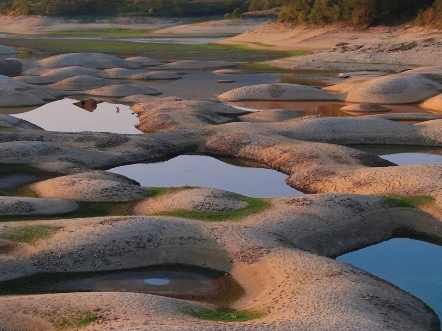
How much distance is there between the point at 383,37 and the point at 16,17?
58585 mm

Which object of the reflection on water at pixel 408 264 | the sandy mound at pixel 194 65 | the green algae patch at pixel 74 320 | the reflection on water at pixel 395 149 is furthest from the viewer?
the sandy mound at pixel 194 65

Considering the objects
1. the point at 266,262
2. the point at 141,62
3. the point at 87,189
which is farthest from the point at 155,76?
the point at 266,262

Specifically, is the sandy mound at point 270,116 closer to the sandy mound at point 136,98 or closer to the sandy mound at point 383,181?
the sandy mound at point 136,98

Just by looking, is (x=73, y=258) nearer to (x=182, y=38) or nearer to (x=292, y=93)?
(x=292, y=93)

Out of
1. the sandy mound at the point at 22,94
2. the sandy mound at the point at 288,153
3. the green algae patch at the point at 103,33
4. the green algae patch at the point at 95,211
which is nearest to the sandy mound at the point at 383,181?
the sandy mound at the point at 288,153

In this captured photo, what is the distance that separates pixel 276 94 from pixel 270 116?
6.04 metres

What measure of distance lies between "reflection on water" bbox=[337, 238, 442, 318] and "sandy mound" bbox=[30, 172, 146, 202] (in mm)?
5045

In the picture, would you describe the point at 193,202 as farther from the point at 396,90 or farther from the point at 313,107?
the point at 396,90

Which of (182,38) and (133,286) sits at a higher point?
(133,286)

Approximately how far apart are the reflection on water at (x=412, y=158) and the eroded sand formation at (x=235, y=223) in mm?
1183

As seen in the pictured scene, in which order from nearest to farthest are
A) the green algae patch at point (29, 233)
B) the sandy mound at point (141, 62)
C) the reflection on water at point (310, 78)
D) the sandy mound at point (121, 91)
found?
the green algae patch at point (29, 233)
the sandy mound at point (121, 91)
the reflection on water at point (310, 78)
the sandy mound at point (141, 62)

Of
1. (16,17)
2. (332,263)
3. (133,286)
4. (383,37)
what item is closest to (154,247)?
(133,286)

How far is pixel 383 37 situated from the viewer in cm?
4825

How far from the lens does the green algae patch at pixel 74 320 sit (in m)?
9.59
